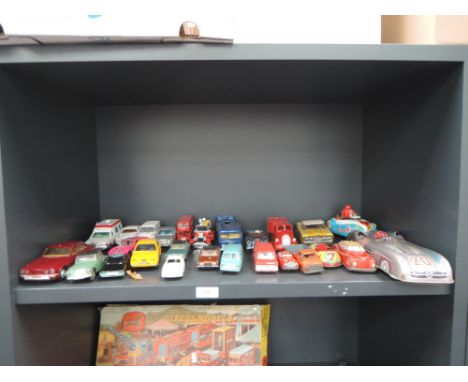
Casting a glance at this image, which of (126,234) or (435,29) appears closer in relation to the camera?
(435,29)

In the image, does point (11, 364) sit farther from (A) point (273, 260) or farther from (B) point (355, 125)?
(B) point (355, 125)

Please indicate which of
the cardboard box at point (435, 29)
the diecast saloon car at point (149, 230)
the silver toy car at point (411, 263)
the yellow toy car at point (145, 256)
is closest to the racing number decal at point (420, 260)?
the silver toy car at point (411, 263)

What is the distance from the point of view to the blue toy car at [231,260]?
71 centimetres

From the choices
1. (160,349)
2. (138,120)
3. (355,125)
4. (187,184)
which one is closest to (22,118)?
(138,120)

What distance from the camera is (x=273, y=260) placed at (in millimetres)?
720

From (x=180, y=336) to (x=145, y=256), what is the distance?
41 cm

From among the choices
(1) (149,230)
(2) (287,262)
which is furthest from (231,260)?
(1) (149,230)

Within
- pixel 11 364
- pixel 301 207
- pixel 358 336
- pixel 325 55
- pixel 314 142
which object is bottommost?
pixel 358 336

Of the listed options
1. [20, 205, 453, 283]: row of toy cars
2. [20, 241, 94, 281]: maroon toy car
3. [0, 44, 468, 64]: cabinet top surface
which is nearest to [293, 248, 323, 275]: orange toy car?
[20, 205, 453, 283]: row of toy cars

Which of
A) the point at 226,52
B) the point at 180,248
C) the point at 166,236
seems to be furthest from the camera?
the point at 166,236

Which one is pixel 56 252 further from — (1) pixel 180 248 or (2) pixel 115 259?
(1) pixel 180 248

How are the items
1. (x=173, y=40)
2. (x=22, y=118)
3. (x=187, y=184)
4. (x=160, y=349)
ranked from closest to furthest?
1. (x=173, y=40)
2. (x=22, y=118)
3. (x=160, y=349)
4. (x=187, y=184)

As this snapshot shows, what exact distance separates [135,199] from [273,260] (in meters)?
0.62

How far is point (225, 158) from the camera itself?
3.55ft
